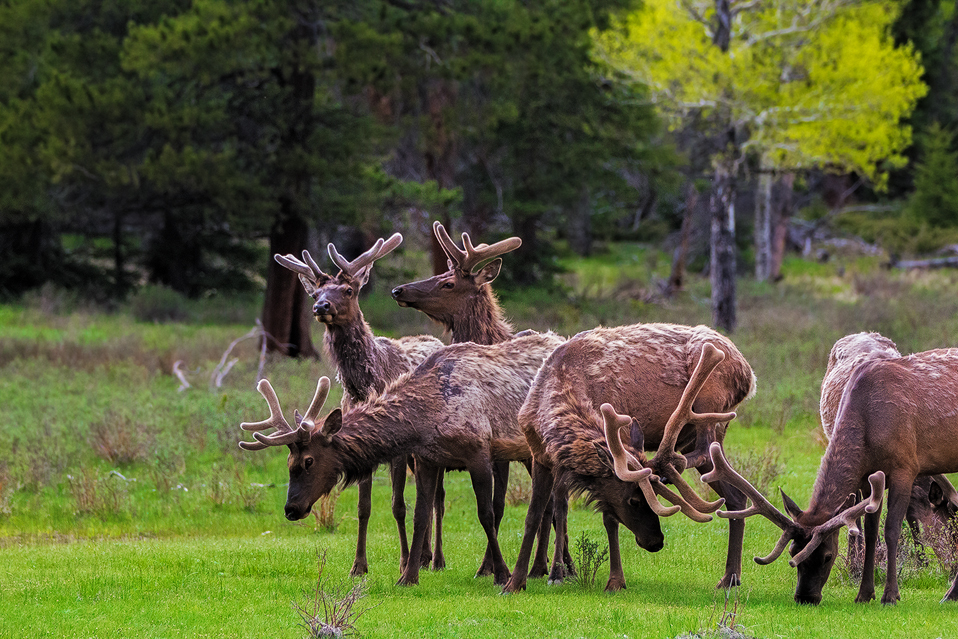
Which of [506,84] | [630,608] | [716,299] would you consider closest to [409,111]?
[506,84]

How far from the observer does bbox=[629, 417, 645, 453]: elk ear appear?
25.7 ft

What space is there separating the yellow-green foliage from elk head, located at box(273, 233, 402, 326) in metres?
16.2

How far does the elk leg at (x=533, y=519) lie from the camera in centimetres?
813

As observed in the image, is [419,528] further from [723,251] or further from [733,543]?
[723,251]

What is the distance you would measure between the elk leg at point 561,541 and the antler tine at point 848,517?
165 centimetres

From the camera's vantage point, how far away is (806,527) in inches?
292

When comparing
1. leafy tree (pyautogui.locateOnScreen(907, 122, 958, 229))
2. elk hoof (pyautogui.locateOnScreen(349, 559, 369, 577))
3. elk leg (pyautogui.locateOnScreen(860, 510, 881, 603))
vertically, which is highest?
leafy tree (pyautogui.locateOnScreen(907, 122, 958, 229))

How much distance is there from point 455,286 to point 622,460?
3.56 meters

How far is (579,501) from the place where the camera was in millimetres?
12172

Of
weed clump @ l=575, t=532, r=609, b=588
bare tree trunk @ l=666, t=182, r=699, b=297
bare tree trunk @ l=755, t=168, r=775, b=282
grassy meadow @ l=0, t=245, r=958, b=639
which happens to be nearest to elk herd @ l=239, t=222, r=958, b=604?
weed clump @ l=575, t=532, r=609, b=588

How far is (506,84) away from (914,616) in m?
18.2

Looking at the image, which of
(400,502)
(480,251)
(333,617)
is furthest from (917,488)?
(333,617)

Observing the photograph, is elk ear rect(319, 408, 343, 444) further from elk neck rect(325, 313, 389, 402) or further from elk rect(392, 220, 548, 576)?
elk rect(392, 220, 548, 576)

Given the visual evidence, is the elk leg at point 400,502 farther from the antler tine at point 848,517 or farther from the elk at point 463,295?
the antler tine at point 848,517
